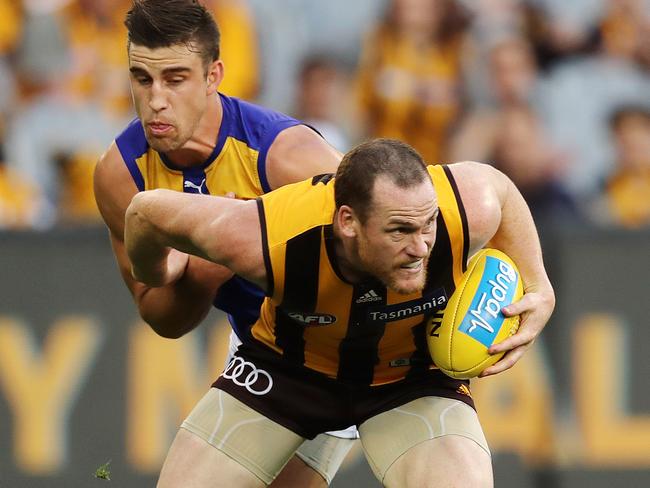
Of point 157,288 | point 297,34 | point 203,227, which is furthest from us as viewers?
point 297,34

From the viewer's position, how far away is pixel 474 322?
4902mm

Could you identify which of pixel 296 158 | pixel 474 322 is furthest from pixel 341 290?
pixel 296 158

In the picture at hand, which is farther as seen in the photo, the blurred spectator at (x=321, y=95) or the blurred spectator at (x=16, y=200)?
the blurred spectator at (x=321, y=95)

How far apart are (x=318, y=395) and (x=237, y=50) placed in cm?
491

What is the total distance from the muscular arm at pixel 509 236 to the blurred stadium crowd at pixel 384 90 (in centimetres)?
435

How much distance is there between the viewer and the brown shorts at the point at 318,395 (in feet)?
17.2

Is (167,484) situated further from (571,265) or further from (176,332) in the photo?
(571,265)

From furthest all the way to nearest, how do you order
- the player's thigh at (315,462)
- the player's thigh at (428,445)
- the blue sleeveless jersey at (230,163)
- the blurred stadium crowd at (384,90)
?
the blurred stadium crowd at (384,90) < the player's thigh at (315,462) < the blue sleeveless jersey at (230,163) < the player's thigh at (428,445)

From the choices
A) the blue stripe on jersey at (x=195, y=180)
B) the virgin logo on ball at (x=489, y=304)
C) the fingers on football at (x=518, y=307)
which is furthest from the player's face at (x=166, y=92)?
the fingers on football at (x=518, y=307)

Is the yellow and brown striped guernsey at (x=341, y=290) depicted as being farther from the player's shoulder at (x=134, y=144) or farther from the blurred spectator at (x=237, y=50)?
the blurred spectator at (x=237, y=50)

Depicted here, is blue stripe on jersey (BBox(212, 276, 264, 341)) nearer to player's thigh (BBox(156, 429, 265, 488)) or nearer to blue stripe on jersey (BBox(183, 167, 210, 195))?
blue stripe on jersey (BBox(183, 167, 210, 195))

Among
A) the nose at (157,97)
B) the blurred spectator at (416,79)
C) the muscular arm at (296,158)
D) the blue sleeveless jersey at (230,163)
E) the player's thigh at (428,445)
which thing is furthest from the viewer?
the blurred spectator at (416,79)

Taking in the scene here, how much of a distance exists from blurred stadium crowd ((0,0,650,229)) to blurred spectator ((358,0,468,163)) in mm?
10

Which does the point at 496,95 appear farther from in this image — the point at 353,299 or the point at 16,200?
the point at 353,299
